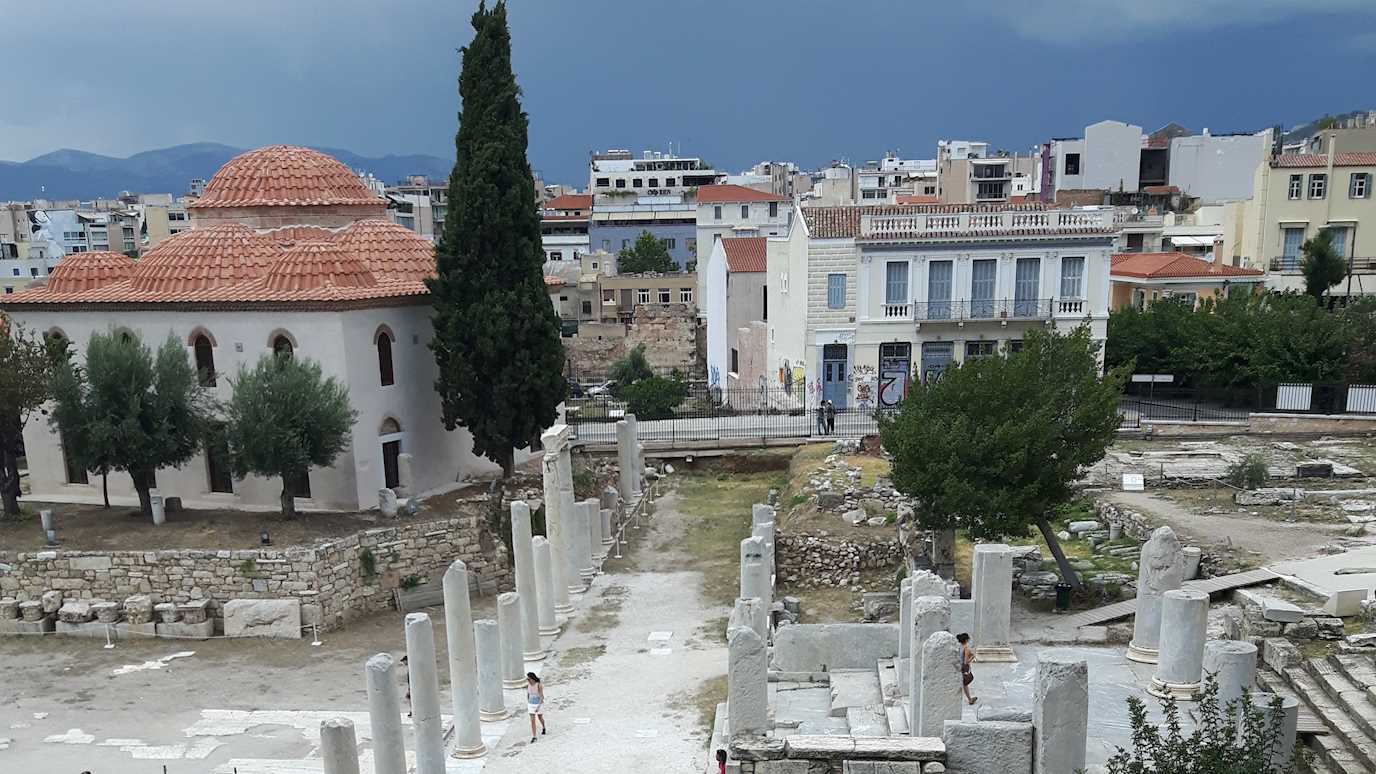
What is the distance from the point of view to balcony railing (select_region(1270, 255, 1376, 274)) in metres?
38.8

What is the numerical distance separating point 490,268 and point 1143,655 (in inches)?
686

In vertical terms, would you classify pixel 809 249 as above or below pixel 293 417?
above

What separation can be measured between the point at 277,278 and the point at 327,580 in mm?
7987

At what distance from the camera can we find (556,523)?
20.2m

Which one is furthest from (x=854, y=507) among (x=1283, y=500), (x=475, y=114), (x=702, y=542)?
(x=475, y=114)

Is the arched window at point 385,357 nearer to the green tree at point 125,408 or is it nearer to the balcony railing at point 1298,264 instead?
the green tree at point 125,408

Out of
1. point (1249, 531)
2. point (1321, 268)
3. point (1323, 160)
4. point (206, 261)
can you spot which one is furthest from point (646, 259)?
point (1249, 531)

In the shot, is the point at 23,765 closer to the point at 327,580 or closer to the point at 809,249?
the point at 327,580

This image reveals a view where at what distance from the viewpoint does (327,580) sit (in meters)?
21.1

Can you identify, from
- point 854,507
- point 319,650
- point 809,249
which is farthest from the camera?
point 809,249

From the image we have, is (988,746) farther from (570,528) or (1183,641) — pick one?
(570,528)

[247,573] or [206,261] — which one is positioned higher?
[206,261]

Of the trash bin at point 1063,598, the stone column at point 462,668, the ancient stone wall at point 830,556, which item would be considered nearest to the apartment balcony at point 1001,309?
the ancient stone wall at point 830,556

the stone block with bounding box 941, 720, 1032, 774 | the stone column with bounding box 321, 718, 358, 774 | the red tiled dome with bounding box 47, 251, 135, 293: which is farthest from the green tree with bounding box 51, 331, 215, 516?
the stone block with bounding box 941, 720, 1032, 774
